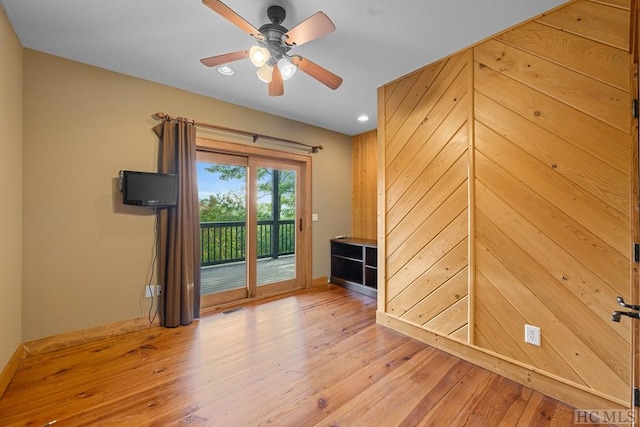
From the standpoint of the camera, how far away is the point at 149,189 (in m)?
2.81

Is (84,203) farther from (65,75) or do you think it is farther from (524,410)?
(524,410)

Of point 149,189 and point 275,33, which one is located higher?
point 275,33

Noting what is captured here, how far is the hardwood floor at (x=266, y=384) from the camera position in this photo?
1692 millimetres

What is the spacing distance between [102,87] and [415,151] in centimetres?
320

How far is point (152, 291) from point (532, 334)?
3.54 m

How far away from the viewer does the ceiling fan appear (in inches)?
64.7

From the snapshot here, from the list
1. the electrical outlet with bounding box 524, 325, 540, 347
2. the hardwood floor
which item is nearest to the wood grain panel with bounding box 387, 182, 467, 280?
the hardwood floor

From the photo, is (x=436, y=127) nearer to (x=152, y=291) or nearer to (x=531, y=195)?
(x=531, y=195)

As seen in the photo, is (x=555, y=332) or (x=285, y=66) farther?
(x=285, y=66)

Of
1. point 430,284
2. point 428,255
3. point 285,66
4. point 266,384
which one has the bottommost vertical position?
point 266,384

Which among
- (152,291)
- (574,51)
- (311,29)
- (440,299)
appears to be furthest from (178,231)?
(574,51)

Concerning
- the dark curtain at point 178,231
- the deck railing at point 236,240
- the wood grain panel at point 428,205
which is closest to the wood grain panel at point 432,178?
the wood grain panel at point 428,205

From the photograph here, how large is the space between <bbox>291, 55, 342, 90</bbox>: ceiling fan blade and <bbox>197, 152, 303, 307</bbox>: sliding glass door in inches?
76.6

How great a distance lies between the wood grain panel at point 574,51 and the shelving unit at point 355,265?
2782 millimetres
